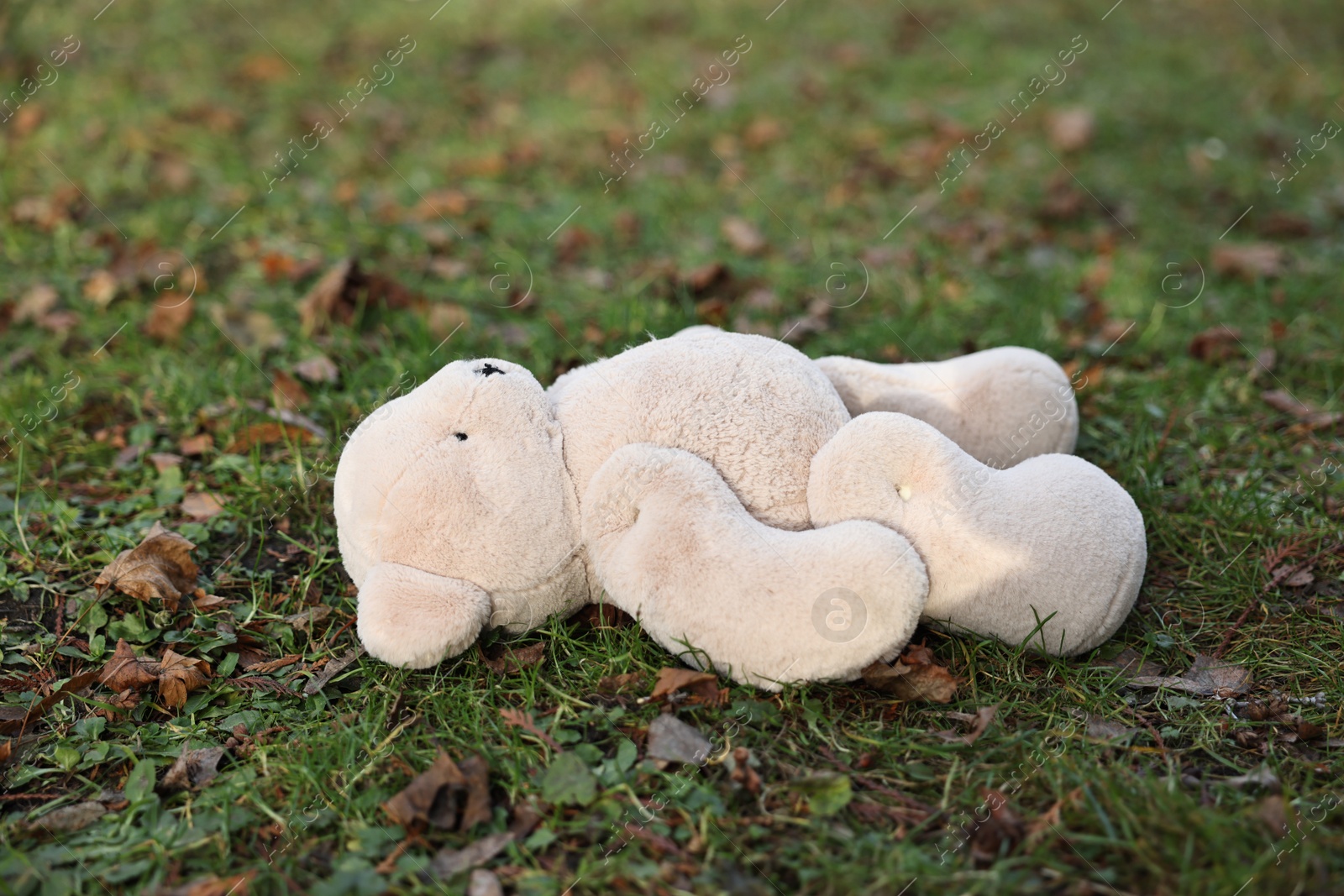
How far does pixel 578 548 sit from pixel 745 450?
0.42m

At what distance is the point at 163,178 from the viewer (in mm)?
4980

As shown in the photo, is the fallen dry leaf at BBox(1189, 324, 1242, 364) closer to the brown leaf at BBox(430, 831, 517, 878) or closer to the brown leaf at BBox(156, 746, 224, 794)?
the brown leaf at BBox(430, 831, 517, 878)

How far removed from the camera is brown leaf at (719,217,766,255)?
4629 millimetres

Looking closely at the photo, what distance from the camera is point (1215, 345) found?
3764 mm

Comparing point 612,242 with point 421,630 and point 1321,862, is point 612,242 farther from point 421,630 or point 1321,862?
point 1321,862

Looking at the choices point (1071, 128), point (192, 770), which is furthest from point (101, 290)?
point (1071, 128)

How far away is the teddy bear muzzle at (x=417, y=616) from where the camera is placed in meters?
2.08

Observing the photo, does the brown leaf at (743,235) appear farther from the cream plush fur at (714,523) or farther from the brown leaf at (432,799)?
the brown leaf at (432,799)

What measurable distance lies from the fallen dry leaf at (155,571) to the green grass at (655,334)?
0.06 m

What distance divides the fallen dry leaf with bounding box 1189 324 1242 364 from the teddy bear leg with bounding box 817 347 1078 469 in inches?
54.1

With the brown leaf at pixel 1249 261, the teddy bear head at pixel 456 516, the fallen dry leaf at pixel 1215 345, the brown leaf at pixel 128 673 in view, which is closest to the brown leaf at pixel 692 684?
the teddy bear head at pixel 456 516

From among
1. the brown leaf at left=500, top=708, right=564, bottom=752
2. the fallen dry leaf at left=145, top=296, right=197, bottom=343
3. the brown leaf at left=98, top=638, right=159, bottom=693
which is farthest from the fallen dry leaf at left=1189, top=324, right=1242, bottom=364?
the fallen dry leaf at left=145, top=296, right=197, bottom=343

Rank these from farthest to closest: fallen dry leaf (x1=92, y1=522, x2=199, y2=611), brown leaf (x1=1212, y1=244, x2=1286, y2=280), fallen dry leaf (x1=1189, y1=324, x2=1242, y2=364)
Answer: brown leaf (x1=1212, y1=244, x2=1286, y2=280), fallen dry leaf (x1=1189, y1=324, x2=1242, y2=364), fallen dry leaf (x1=92, y1=522, x2=199, y2=611)

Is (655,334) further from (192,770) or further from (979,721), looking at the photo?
(192,770)
